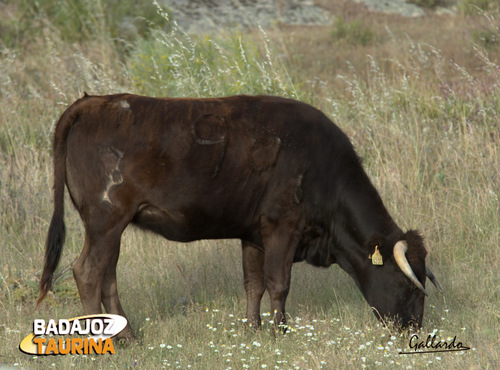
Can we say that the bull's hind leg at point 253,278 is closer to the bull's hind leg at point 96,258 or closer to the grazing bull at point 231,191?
the grazing bull at point 231,191

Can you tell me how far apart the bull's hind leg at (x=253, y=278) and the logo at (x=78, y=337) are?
A: 1195mm

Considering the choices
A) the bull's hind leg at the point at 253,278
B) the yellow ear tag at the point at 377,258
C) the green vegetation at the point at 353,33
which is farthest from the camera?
the green vegetation at the point at 353,33

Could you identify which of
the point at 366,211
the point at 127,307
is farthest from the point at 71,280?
the point at 366,211

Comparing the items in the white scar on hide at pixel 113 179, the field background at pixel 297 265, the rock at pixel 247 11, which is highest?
the white scar on hide at pixel 113 179

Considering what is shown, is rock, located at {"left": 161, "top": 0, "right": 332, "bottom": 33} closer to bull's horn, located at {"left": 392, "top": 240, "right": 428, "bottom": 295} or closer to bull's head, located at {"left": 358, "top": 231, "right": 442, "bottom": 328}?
bull's head, located at {"left": 358, "top": 231, "right": 442, "bottom": 328}

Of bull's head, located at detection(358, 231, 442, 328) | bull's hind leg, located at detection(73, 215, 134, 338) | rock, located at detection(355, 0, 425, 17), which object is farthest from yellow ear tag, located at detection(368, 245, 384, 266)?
rock, located at detection(355, 0, 425, 17)

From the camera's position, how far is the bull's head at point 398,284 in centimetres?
550

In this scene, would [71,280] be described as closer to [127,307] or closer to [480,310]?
[127,307]

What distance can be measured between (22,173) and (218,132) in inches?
173

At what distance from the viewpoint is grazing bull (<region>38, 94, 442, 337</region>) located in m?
5.12

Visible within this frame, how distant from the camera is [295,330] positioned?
5395 mm
